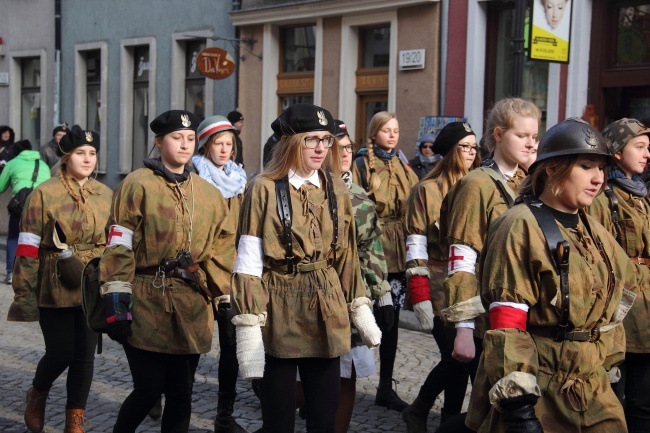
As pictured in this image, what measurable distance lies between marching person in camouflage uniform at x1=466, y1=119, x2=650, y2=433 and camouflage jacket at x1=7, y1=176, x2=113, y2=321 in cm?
333

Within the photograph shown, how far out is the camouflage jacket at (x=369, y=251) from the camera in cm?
559

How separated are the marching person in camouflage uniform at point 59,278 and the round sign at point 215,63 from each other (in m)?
11.5

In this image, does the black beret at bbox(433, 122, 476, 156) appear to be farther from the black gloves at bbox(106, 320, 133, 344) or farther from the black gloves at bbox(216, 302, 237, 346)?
the black gloves at bbox(106, 320, 133, 344)

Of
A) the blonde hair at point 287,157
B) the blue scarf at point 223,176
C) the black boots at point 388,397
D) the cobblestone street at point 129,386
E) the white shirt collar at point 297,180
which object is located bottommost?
the cobblestone street at point 129,386

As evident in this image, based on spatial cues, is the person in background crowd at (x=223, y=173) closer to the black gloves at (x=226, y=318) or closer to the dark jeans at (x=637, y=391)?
the black gloves at (x=226, y=318)

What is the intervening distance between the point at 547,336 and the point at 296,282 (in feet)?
4.44

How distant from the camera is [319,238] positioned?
4699 mm

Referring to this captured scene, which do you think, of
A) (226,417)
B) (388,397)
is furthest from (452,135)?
(226,417)

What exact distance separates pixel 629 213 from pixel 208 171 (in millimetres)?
2946

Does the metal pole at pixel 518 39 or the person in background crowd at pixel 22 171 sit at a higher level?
the metal pole at pixel 518 39

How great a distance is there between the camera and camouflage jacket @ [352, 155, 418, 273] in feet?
24.3

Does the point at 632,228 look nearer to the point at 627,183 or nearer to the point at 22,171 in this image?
the point at 627,183

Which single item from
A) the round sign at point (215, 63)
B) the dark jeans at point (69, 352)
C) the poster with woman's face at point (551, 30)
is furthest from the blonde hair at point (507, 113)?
the round sign at point (215, 63)

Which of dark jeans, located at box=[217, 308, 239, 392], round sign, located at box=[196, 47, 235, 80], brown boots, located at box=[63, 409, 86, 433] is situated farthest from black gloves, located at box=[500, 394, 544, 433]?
round sign, located at box=[196, 47, 235, 80]
